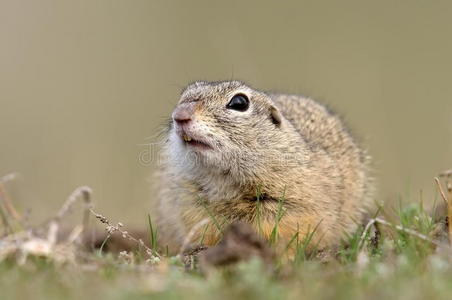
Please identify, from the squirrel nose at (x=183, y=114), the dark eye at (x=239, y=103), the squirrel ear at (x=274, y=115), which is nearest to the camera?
the squirrel nose at (x=183, y=114)

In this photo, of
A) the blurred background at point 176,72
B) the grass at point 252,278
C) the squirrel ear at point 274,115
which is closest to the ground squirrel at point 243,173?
the squirrel ear at point 274,115

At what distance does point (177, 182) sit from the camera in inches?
270

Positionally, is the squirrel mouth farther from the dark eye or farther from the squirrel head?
the dark eye

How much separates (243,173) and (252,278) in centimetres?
256

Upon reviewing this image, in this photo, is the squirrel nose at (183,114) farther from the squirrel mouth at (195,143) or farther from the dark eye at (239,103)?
the dark eye at (239,103)

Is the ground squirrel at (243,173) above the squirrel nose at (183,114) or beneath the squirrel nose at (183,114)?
beneath

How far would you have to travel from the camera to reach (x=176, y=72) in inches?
637

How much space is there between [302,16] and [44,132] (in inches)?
335

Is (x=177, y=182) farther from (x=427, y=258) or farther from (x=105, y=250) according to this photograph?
(x=427, y=258)

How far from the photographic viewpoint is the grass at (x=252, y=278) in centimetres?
372

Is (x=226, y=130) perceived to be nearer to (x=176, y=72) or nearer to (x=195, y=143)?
(x=195, y=143)

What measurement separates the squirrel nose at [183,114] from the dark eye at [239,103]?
0.55 m

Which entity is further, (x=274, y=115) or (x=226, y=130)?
(x=274, y=115)

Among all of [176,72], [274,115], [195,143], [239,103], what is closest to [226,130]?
[195,143]
